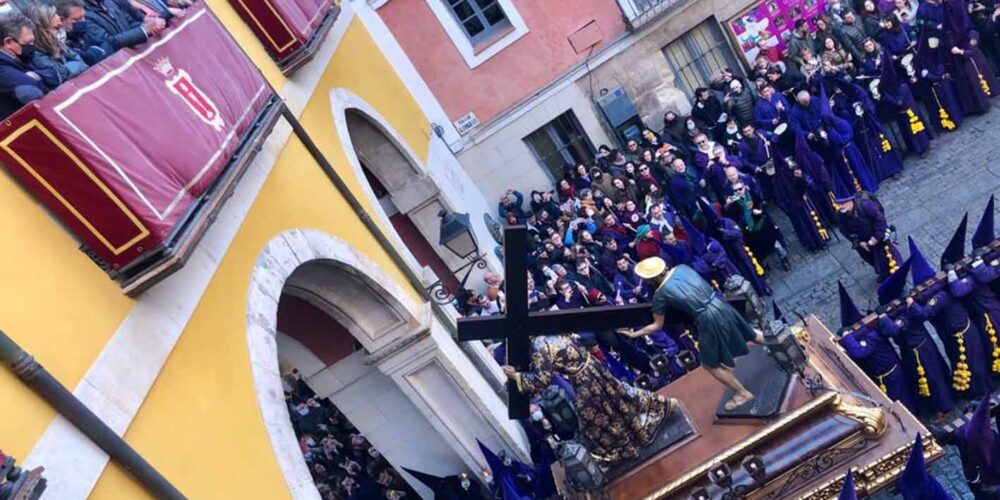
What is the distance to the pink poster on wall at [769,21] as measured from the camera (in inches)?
698

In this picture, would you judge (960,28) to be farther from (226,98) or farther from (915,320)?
(226,98)

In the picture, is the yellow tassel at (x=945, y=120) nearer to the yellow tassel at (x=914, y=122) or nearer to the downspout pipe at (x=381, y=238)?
the yellow tassel at (x=914, y=122)

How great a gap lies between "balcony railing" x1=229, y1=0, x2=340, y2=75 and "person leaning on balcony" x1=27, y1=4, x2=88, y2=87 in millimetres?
3827

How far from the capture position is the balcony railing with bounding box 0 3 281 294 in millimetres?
4996

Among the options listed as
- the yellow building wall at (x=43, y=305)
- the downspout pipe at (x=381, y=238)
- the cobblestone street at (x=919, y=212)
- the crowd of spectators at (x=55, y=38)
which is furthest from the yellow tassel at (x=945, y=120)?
the yellow building wall at (x=43, y=305)

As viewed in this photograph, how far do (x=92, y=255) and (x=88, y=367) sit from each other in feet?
2.54

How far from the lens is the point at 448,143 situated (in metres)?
18.1

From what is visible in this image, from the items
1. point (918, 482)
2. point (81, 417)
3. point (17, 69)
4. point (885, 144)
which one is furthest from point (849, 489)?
point (885, 144)

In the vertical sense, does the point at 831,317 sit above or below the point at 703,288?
below

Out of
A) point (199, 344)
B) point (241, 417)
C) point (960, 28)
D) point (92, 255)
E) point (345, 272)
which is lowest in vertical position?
point (960, 28)

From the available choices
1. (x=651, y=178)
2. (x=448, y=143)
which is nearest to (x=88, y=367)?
(x=651, y=178)

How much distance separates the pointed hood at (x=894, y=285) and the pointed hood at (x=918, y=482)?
9.59ft

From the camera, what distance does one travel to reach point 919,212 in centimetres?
1266

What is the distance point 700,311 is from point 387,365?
404 centimetres
